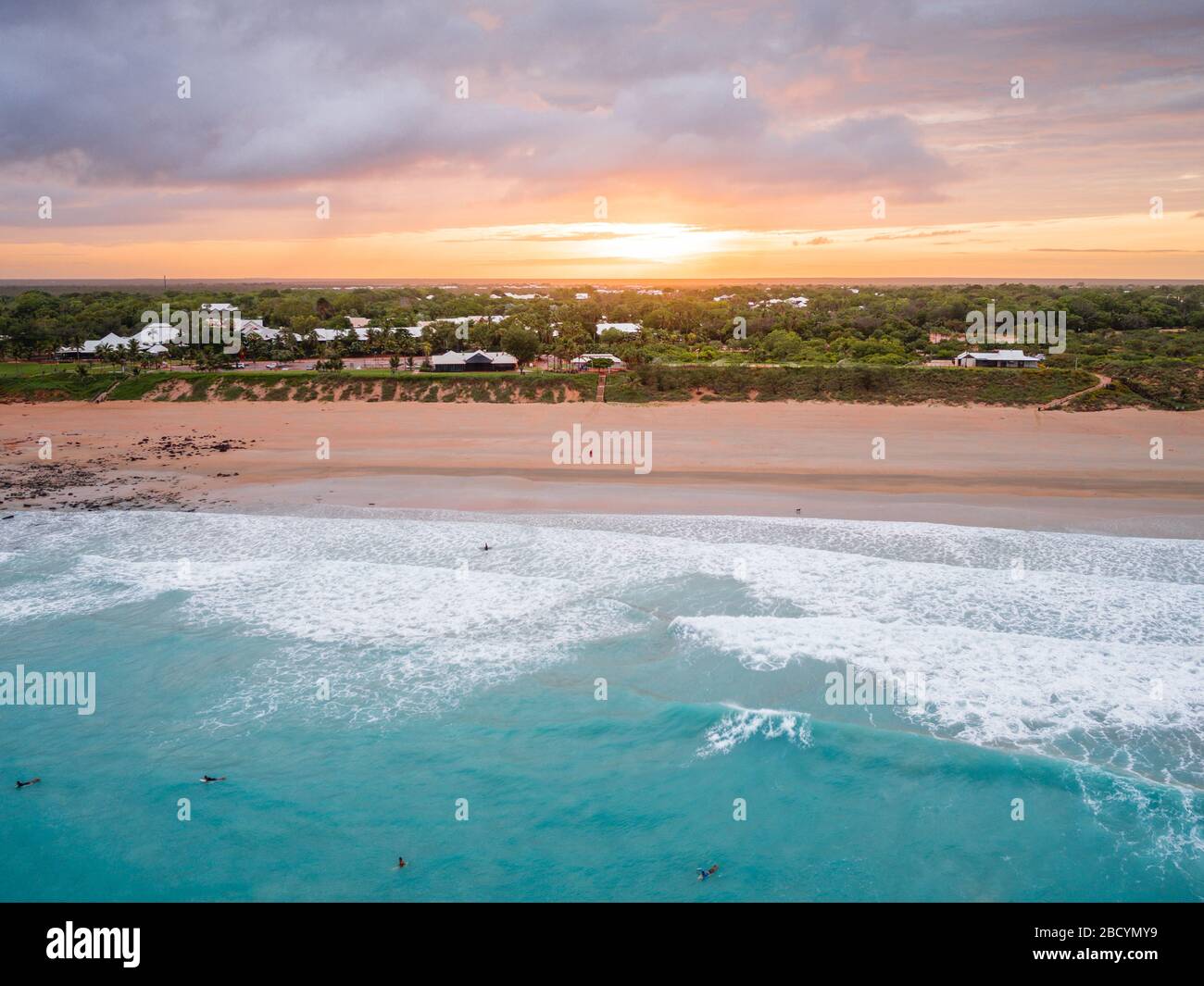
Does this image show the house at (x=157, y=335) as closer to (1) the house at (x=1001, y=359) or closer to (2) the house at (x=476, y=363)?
(2) the house at (x=476, y=363)

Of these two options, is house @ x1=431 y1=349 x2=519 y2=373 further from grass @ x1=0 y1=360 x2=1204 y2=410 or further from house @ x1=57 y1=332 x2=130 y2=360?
house @ x1=57 y1=332 x2=130 y2=360

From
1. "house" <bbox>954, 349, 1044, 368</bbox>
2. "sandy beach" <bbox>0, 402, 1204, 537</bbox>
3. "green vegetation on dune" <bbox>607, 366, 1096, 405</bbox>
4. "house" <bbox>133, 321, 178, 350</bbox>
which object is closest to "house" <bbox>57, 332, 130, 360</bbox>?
"house" <bbox>133, 321, 178, 350</bbox>

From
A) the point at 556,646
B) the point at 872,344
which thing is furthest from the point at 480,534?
the point at 872,344

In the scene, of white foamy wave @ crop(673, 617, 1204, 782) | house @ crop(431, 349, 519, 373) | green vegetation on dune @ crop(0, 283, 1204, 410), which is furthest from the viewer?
house @ crop(431, 349, 519, 373)

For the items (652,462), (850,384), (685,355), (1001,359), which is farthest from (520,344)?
(1001,359)

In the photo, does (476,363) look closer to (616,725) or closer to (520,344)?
(520,344)
